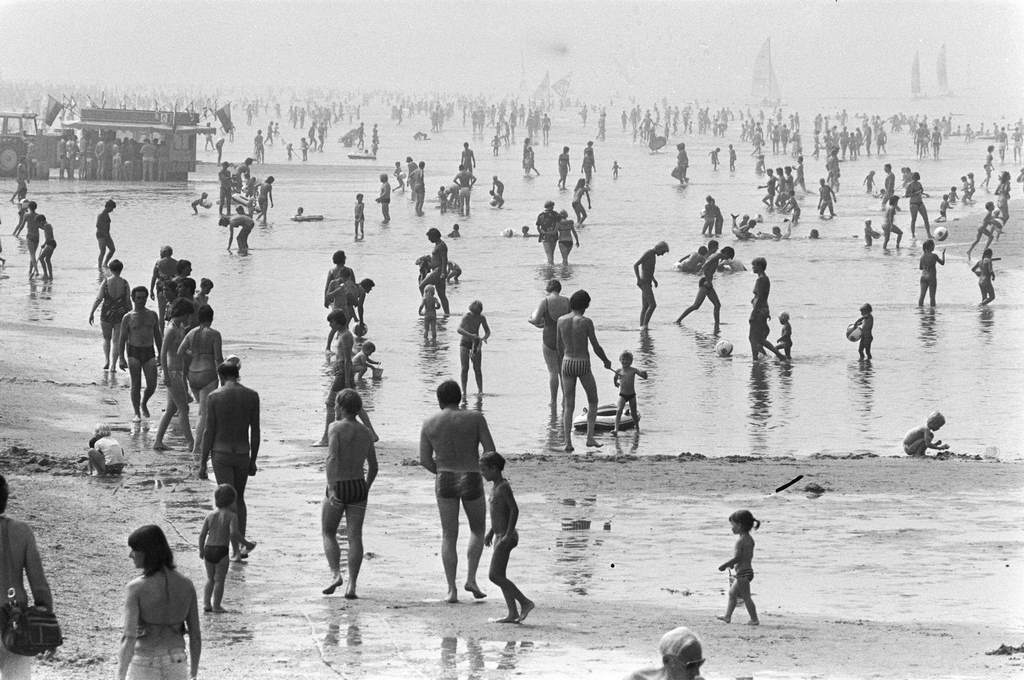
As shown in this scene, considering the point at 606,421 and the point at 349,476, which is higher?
the point at 349,476

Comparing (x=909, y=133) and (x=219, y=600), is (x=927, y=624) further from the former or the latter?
(x=909, y=133)

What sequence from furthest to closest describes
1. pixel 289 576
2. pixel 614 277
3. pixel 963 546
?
pixel 614 277 < pixel 963 546 < pixel 289 576

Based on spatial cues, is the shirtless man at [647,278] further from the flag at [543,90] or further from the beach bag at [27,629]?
the flag at [543,90]

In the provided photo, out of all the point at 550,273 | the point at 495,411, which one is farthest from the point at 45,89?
the point at 495,411

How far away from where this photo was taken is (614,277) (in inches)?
1225

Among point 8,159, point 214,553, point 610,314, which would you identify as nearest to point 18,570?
point 214,553

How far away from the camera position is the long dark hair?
704 centimetres

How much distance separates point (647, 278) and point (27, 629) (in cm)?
1716

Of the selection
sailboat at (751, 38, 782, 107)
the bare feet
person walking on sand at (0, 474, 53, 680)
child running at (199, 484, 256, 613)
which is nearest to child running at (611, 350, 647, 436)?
the bare feet

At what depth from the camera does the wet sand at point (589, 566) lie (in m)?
9.12

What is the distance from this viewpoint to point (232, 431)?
11203 millimetres

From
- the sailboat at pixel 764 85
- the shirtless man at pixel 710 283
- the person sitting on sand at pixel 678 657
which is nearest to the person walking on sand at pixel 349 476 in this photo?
the person sitting on sand at pixel 678 657

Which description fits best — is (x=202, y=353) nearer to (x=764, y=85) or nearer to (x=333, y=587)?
(x=333, y=587)

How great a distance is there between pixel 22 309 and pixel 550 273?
9.66 metres
